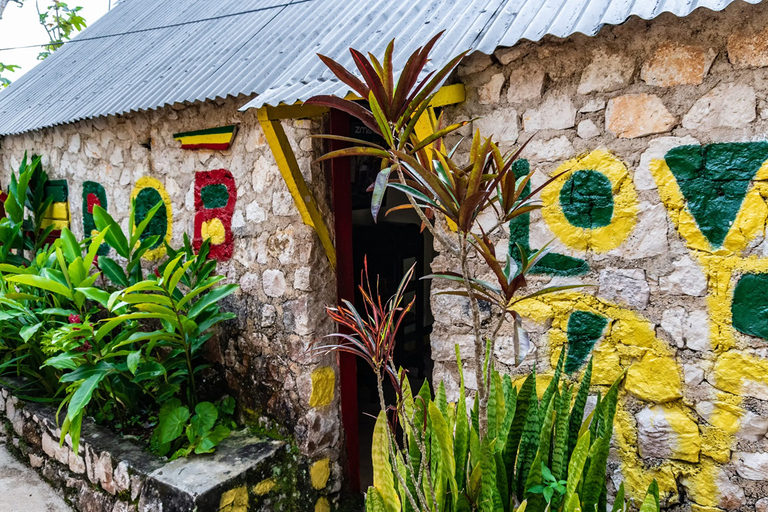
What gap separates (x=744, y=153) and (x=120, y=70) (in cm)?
397

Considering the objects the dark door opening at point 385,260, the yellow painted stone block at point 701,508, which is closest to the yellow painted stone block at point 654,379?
the yellow painted stone block at point 701,508

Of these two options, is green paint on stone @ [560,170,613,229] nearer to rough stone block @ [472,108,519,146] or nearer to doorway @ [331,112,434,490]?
rough stone block @ [472,108,519,146]

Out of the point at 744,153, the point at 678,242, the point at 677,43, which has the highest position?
the point at 677,43

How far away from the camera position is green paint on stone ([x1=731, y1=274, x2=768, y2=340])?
5.44 ft

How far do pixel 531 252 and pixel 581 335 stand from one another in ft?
1.19

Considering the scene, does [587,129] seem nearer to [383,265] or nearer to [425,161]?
[425,161]

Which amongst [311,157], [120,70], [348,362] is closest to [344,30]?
[311,157]

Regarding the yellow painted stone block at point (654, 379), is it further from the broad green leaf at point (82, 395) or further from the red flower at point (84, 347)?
the red flower at point (84, 347)

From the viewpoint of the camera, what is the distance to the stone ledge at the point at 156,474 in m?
2.49

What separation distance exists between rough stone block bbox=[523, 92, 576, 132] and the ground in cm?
331

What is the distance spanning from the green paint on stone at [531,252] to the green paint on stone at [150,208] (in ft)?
7.63

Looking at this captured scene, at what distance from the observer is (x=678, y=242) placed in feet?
5.86

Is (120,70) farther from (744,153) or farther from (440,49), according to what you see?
(744,153)

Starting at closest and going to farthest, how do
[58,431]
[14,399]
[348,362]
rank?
[348,362] → [58,431] → [14,399]
